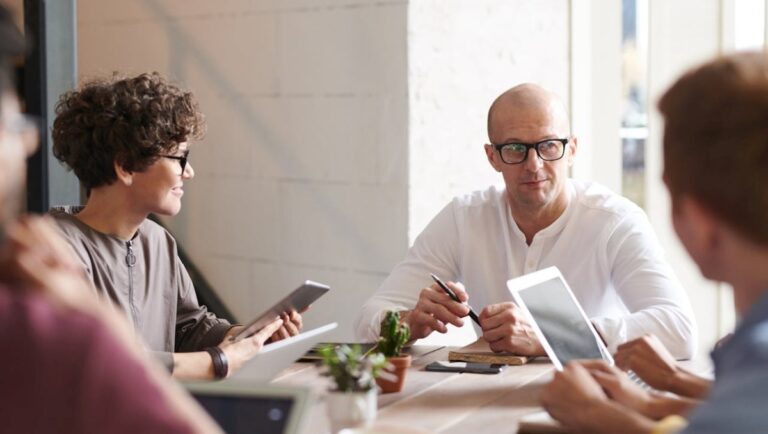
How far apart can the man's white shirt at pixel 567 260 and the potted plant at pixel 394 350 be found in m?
0.60

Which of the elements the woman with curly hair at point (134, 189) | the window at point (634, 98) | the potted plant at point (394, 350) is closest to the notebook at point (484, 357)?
the potted plant at point (394, 350)

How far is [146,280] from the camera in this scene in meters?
2.86

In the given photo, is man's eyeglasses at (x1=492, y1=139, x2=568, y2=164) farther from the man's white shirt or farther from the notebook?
the notebook

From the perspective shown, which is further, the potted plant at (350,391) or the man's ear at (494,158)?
the man's ear at (494,158)

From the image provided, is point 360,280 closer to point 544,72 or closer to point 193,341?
point 544,72

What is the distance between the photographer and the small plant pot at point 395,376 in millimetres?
2324

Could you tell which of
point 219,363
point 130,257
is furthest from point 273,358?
point 130,257

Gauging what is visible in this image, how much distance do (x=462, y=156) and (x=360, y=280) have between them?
2.00ft

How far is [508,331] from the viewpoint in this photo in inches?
104

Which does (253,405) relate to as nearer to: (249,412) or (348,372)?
(249,412)

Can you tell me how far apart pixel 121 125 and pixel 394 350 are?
0.95 m

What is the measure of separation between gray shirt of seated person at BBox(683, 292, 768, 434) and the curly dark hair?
1800 mm

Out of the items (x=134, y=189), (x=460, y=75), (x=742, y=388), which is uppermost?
(x=460, y=75)

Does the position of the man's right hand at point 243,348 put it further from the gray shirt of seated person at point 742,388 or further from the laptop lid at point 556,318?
the gray shirt of seated person at point 742,388
